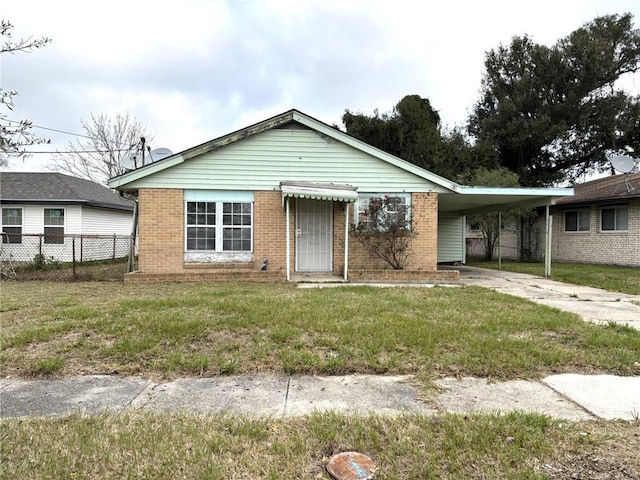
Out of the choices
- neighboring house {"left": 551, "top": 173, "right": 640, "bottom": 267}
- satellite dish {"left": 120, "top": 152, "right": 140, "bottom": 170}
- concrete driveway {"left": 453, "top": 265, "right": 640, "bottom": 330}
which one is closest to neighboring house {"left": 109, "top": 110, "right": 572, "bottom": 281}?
concrete driveway {"left": 453, "top": 265, "right": 640, "bottom": 330}

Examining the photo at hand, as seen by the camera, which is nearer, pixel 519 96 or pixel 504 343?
pixel 504 343

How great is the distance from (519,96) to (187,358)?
2923 cm

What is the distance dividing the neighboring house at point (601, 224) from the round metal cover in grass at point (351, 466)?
18892 mm

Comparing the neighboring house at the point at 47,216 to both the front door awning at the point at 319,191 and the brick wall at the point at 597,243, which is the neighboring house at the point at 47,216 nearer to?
the front door awning at the point at 319,191

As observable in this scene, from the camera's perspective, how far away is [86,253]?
61.1ft

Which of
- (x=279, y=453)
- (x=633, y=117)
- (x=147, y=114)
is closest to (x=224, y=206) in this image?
(x=279, y=453)

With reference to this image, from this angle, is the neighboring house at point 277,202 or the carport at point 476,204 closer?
the neighboring house at point 277,202

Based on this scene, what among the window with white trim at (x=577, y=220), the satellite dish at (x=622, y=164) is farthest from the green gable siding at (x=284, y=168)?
the window with white trim at (x=577, y=220)

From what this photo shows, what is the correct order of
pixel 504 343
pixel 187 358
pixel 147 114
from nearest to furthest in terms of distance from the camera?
pixel 187 358 < pixel 504 343 < pixel 147 114

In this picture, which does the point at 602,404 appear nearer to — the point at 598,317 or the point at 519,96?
the point at 598,317

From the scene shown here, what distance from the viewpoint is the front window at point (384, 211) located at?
11.7 m

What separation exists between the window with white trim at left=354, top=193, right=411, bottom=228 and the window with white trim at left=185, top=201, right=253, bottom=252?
126 inches

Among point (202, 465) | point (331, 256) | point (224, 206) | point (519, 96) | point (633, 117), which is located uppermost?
point (519, 96)

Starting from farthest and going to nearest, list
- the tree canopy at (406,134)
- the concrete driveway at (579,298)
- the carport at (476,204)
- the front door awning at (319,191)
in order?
the tree canopy at (406,134) < the carport at (476,204) < the front door awning at (319,191) < the concrete driveway at (579,298)
